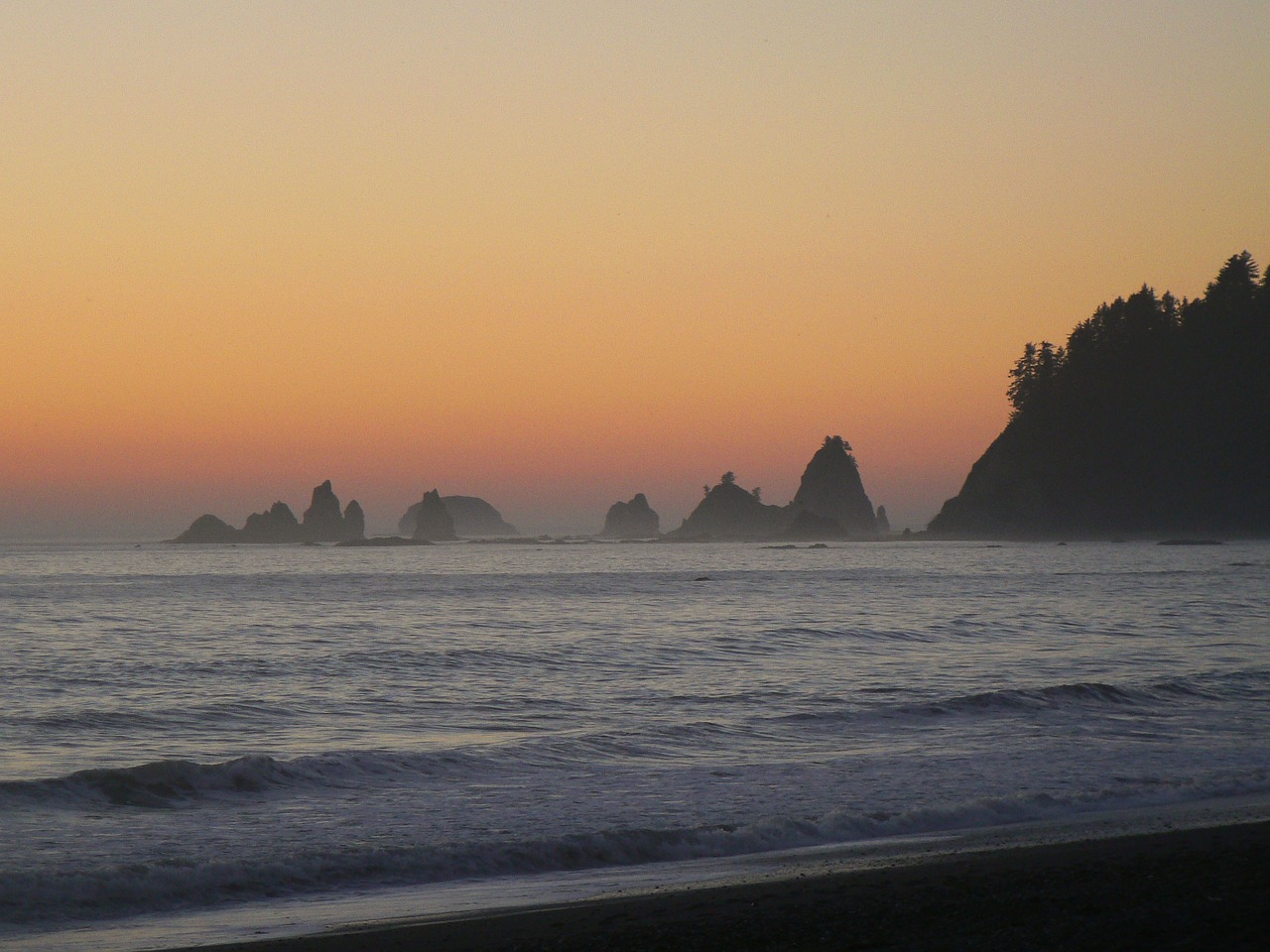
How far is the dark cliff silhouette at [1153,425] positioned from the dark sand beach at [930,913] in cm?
15971

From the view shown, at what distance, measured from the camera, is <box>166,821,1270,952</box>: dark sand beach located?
731 cm

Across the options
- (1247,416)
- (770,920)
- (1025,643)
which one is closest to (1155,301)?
(1247,416)

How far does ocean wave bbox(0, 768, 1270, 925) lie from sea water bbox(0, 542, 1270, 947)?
4 centimetres

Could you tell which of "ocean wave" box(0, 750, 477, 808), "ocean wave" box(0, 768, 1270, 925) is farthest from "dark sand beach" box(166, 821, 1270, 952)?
"ocean wave" box(0, 750, 477, 808)

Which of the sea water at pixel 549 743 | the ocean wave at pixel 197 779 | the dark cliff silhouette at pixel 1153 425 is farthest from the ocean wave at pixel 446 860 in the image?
the dark cliff silhouette at pixel 1153 425

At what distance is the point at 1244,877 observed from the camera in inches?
337

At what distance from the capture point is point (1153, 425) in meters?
156

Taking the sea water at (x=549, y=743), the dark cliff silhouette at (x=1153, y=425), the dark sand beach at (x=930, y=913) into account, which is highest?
the dark cliff silhouette at (x=1153, y=425)

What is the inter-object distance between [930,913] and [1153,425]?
164729 millimetres

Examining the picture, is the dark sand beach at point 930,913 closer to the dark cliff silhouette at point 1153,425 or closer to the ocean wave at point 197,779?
the ocean wave at point 197,779

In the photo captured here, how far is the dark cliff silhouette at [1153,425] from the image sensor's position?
152m

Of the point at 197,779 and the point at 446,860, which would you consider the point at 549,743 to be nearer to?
the point at 197,779

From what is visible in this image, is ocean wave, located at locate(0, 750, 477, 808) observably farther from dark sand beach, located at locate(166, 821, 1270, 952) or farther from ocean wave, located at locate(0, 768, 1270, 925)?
dark sand beach, located at locate(166, 821, 1270, 952)

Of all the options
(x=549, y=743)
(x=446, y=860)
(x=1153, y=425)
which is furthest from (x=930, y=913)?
(x=1153, y=425)
